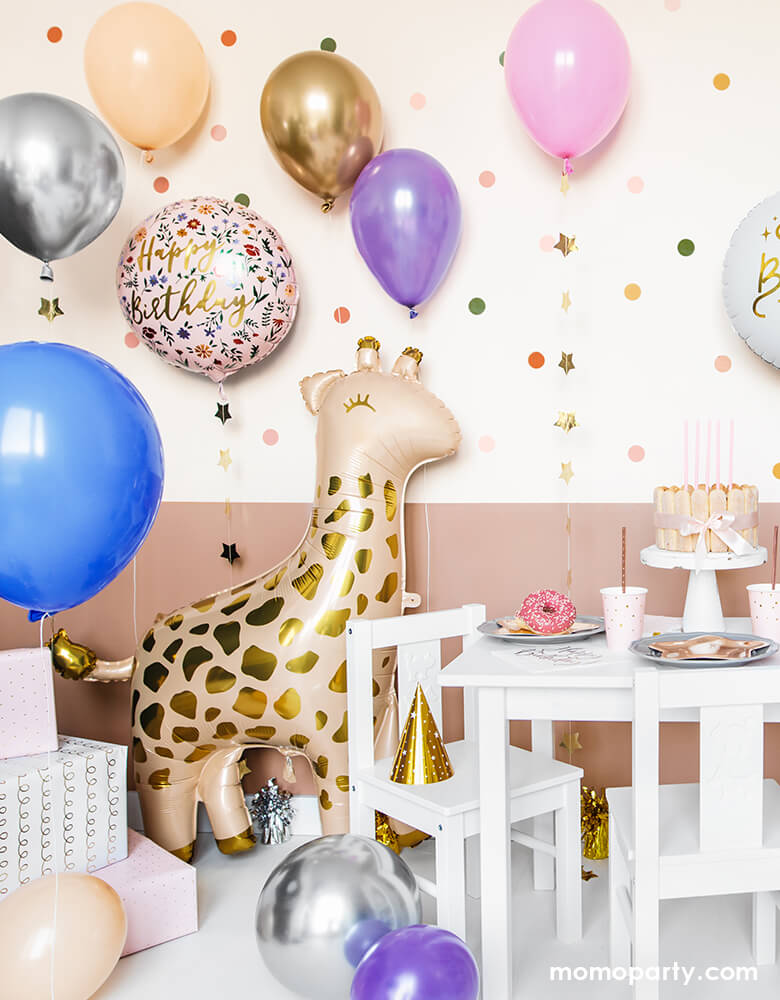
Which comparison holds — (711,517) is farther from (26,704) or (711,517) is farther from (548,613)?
(26,704)

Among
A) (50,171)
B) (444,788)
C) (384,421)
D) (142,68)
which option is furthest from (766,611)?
(142,68)

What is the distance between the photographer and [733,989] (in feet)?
5.00

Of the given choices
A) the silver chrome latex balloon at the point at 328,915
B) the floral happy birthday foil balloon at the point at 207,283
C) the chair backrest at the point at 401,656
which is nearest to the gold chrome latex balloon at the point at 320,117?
the floral happy birthday foil balloon at the point at 207,283

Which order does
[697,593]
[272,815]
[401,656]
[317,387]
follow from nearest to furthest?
[697,593] < [401,656] < [317,387] < [272,815]

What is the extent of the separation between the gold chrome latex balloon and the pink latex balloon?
12.7 inches

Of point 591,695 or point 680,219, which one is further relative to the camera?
point 680,219

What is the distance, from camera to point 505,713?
4.83 feet

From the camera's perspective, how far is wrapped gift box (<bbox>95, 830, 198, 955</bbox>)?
5.61 ft

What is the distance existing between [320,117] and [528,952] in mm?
1685

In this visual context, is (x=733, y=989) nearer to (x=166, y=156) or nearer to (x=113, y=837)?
(x=113, y=837)

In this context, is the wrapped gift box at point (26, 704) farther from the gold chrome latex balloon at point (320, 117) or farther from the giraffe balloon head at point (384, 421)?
the gold chrome latex balloon at point (320, 117)

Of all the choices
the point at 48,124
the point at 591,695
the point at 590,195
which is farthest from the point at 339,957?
the point at 590,195

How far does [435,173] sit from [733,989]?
163 cm

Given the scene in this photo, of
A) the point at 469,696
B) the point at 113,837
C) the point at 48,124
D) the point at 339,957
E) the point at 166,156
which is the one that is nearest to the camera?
the point at 339,957
